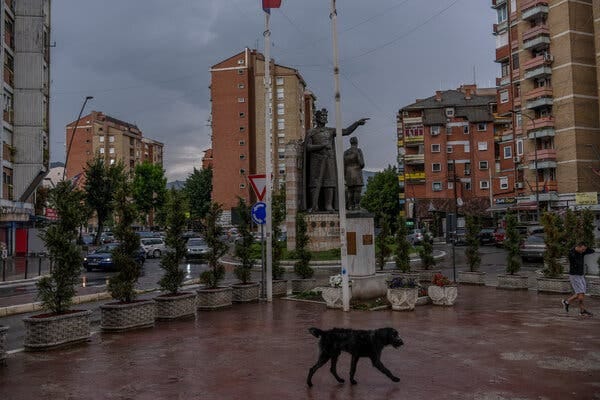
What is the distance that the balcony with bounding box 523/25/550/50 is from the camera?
161 ft

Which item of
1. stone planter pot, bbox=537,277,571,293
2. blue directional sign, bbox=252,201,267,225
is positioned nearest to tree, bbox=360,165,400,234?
stone planter pot, bbox=537,277,571,293

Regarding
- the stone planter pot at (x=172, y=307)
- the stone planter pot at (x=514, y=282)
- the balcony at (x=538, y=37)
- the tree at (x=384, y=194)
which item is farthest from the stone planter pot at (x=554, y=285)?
the tree at (x=384, y=194)

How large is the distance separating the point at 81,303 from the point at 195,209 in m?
75.1

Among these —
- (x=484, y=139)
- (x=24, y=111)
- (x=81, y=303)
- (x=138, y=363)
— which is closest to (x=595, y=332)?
(x=138, y=363)

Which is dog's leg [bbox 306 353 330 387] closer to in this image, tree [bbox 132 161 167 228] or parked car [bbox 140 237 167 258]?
parked car [bbox 140 237 167 258]

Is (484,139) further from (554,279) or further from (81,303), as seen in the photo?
(81,303)

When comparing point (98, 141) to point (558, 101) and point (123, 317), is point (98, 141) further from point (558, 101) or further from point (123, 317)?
point (123, 317)

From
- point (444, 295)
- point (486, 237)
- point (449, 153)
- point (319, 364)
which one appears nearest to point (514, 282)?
point (444, 295)

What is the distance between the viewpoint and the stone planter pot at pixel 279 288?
15.9m

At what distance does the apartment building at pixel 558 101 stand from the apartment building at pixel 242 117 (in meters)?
42.3

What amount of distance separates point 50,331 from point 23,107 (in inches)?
1493

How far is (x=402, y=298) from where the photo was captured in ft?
40.7

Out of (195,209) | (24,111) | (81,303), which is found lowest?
(81,303)

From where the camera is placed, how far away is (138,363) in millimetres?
7922
